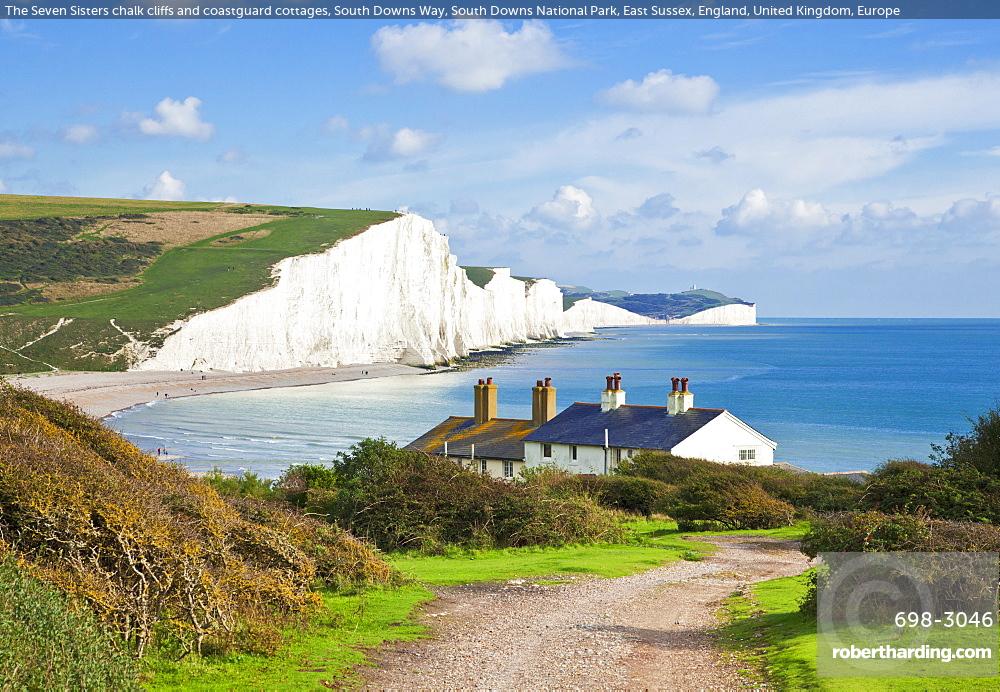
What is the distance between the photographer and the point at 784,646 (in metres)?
12.0

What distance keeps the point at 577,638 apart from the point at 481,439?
2724cm

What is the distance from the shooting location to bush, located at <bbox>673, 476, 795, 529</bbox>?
26516mm

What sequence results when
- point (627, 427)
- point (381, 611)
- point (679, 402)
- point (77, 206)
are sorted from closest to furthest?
1. point (381, 611)
2. point (679, 402)
3. point (627, 427)
4. point (77, 206)

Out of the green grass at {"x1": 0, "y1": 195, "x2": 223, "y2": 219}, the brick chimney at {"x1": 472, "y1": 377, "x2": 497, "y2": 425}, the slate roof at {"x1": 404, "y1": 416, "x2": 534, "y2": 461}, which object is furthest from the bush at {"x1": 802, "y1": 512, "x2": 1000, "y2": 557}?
the green grass at {"x1": 0, "y1": 195, "x2": 223, "y2": 219}

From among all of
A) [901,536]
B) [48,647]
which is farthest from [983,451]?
[48,647]

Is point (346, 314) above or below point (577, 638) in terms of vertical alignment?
above

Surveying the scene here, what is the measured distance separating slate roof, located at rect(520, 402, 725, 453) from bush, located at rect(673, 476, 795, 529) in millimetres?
8649

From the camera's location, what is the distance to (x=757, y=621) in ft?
45.3

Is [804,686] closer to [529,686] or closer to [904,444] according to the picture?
[529,686]

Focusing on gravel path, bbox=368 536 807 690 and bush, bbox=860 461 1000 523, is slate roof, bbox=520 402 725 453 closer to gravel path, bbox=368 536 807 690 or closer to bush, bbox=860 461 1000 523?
bush, bbox=860 461 1000 523

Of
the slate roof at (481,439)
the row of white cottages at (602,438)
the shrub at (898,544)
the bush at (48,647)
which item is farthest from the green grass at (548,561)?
the slate roof at (481,439)

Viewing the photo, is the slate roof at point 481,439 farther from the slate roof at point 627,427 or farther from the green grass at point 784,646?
the green grass at point 784,646

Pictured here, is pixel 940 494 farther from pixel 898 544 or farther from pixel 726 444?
pixel 726 444

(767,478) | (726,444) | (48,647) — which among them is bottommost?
(767,478)
